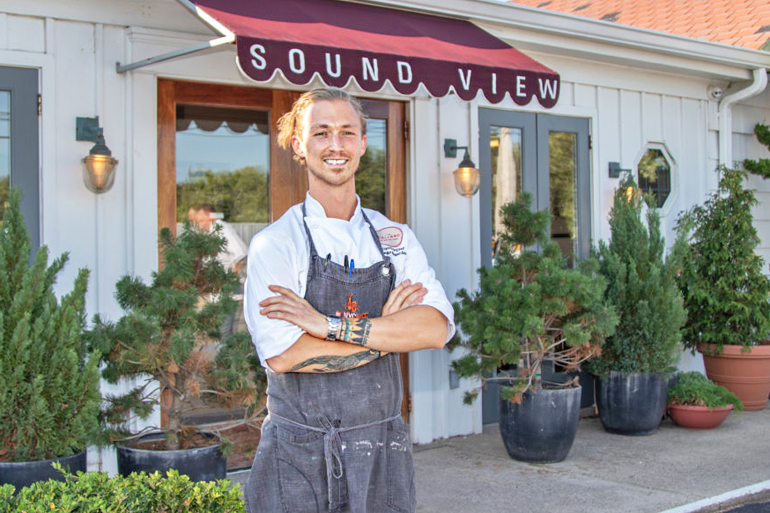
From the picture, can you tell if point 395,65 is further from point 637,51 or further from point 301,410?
point 637,51

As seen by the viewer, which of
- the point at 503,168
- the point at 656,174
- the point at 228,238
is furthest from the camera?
the point at 656,174

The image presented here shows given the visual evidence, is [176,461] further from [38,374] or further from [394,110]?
[394,110]

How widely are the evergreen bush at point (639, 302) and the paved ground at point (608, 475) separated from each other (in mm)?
610

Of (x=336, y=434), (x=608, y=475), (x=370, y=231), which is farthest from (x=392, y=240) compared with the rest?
(x=608, y=475)

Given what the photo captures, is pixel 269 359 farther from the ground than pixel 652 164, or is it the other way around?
pixel 652 164

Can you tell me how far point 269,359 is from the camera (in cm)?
216

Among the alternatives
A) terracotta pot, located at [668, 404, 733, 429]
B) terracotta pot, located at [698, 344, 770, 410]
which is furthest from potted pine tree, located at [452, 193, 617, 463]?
terracotta pot, located at [698, 344, 770, 410]

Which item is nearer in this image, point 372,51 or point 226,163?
point 372,51

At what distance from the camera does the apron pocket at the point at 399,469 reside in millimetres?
2242

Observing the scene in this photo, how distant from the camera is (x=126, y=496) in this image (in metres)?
2.53

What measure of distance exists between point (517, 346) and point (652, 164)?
10.6 feet

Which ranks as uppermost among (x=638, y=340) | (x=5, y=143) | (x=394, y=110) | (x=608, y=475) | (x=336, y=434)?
(x=394, y=110)

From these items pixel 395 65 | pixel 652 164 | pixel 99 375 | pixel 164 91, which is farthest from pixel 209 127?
pixel 652 164

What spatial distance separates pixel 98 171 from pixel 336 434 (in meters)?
2.98
